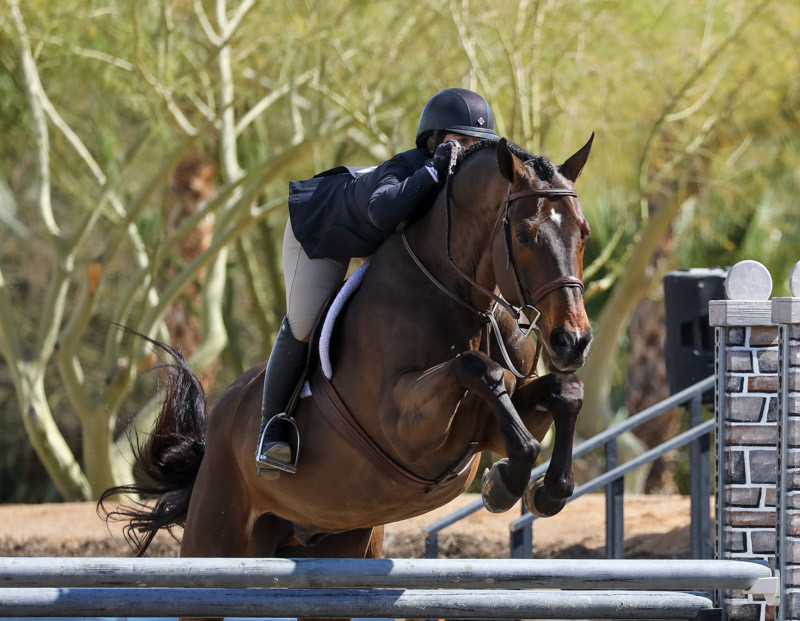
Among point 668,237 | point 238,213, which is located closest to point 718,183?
point 668,237

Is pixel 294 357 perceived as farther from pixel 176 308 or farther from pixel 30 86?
pixel 176 308

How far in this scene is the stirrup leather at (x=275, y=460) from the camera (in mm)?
4051

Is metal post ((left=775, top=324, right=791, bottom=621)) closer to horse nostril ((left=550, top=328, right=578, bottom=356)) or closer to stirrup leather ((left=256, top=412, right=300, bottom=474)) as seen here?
horse nostril ((left=550, top=328, right=578, bottom=356))

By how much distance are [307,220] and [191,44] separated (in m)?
9.86

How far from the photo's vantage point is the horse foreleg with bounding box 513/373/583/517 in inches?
135

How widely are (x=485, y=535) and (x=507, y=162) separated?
5.33 m

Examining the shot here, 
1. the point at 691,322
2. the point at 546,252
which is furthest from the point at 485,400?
the point at 691,322

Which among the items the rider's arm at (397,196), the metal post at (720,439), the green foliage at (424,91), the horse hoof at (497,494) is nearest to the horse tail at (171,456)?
the rider's arm at (397,196)

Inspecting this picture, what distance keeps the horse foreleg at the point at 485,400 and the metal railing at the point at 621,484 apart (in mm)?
1935

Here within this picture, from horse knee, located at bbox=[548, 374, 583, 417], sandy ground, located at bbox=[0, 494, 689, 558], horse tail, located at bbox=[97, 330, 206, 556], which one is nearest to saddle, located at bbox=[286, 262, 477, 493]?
horse knee, located at bbox=[548, 374, 583, 417]

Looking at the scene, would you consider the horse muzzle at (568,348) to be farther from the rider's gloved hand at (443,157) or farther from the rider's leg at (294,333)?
the rider's leg at (294,333)

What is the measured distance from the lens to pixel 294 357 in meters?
4.16

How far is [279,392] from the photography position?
A: 4148 millimetres

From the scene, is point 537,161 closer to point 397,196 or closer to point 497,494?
point 397,196
